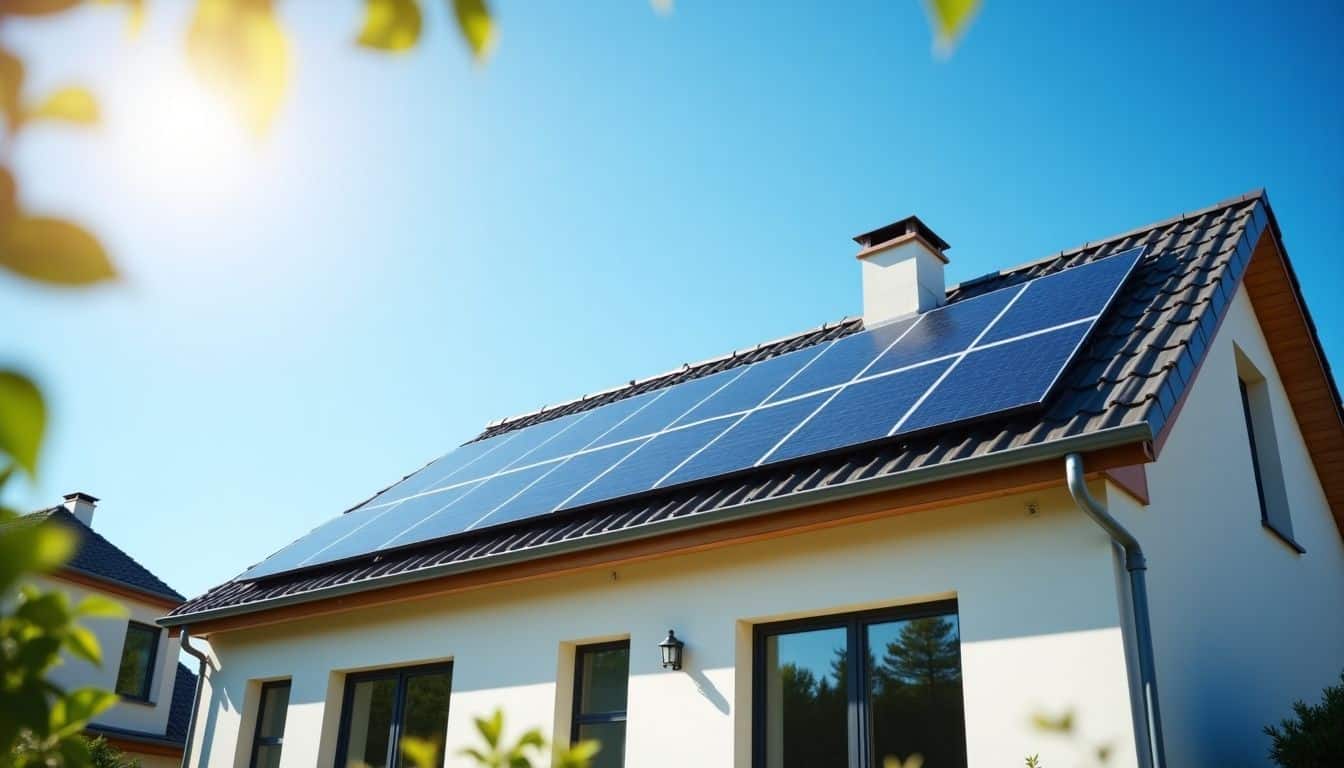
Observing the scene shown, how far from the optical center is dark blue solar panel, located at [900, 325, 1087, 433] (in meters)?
7.02

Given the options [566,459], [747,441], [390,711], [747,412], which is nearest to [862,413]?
[747,441]

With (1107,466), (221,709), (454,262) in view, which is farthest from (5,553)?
(221,709)

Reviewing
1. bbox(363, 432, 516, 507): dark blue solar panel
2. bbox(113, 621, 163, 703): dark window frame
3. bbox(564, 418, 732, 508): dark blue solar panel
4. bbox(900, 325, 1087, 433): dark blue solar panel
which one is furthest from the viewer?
bbox(113, 621, 163, 703): dark window frame

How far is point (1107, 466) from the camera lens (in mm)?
6199

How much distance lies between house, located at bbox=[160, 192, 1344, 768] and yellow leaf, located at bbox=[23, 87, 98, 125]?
5.00 meters

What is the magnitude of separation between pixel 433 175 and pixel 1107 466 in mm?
4831

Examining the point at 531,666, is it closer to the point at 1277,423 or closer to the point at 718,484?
the point at 718,484

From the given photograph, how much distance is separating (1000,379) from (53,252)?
7.10 m

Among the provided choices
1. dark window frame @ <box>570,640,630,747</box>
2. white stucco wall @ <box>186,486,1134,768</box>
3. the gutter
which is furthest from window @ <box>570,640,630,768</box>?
the gutter

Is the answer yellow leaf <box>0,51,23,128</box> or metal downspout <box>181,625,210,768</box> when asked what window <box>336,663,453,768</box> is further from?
yellow leaf <box>0,51,23,128</box>

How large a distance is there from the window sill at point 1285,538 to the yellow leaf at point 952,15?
31.9ft

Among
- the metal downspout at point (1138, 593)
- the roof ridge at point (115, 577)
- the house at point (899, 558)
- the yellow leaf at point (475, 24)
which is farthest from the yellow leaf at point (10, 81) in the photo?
Answer: the roof ridge at point (115, 577)

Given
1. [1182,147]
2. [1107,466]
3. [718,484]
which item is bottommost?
[1107,466]

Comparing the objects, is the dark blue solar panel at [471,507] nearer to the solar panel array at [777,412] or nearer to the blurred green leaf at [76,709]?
the solar panel array at [777,412]
